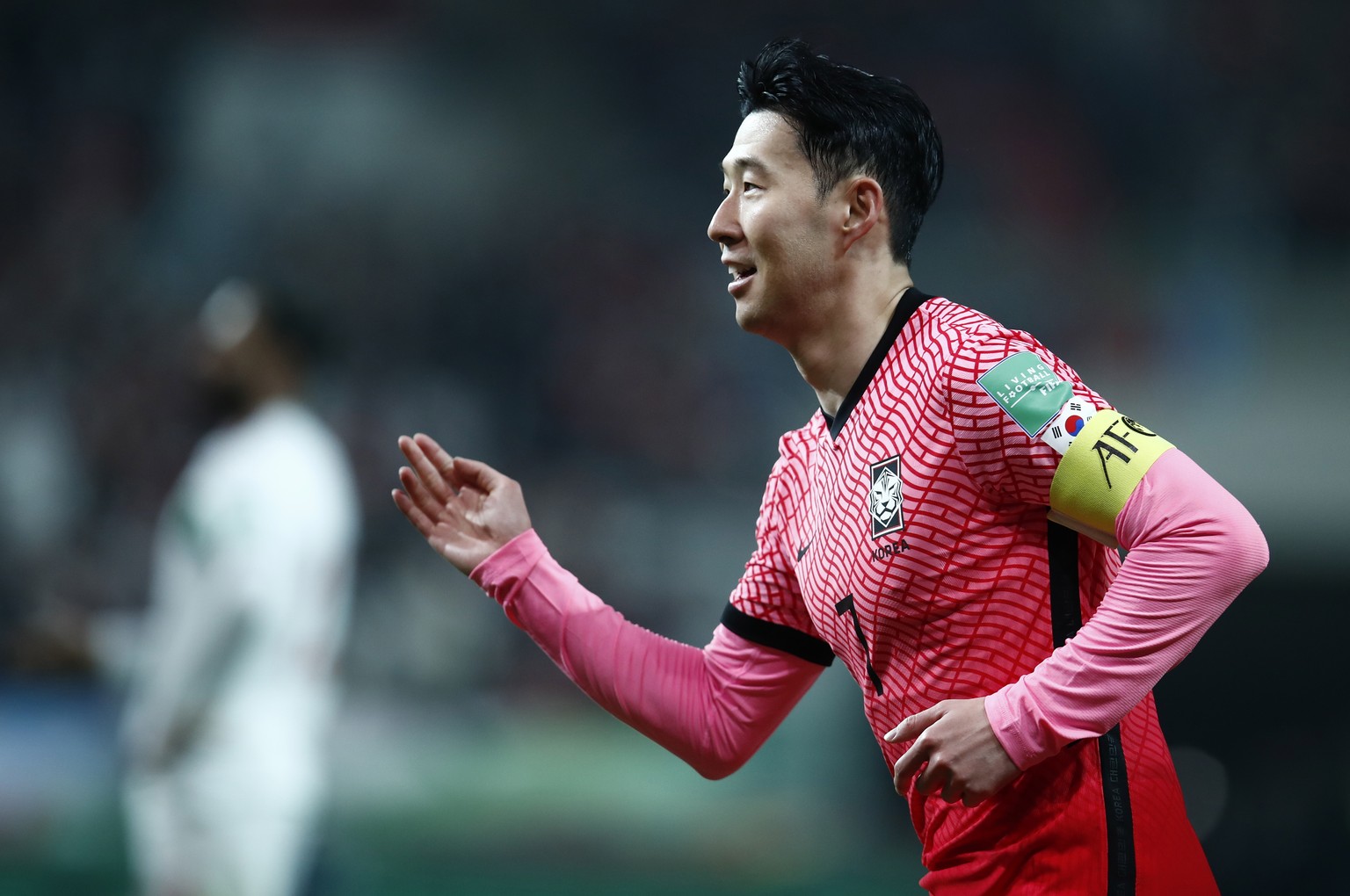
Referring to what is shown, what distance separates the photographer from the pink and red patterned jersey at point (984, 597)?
1992 millimetres

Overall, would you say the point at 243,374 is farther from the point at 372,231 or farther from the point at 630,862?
the point at 372,231

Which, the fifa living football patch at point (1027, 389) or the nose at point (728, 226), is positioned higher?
the nose at point (728, 226)

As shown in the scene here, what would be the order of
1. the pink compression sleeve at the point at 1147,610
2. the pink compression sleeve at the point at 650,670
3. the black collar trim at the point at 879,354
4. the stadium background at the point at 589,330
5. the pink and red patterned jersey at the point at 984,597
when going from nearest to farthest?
1. the pink compression sleeve at the point at 1147,610
2. the pink and red patterned jersey at the point at 984,597
3. the black collar trim at the point at 879,354
4. the pink compression sleeve at the point at 650,670
5. the stadium background at the point at 589,330

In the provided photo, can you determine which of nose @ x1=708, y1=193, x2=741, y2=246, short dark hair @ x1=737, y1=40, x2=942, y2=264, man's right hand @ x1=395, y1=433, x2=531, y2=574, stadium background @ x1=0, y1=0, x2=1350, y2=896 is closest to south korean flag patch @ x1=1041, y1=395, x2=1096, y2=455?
short dark hair @ x1=737, y1=40, x2=942, y2=264

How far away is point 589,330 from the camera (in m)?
10.6

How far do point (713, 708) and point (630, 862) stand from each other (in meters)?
4.48

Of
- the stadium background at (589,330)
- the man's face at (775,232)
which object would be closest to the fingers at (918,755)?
the man's face at (775,232)

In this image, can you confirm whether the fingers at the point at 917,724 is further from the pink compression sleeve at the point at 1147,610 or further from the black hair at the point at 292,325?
the black hair at the point at 292,325

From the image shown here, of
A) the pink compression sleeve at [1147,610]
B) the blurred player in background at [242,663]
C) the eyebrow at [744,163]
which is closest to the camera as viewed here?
the pink compression sleeve at [1147,610]

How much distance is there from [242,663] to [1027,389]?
10.0 ft

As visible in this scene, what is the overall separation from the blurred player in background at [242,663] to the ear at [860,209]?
8.33 ft

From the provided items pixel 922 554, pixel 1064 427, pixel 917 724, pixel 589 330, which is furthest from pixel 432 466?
pixel 589 330

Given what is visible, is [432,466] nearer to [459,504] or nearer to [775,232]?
[459,504]

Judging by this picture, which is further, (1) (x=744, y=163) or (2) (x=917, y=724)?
(1) (x=744, y=163)
